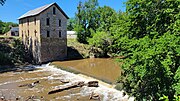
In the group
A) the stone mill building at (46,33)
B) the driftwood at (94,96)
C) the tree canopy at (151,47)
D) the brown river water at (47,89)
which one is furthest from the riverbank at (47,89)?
the stone mill building at (46,33)

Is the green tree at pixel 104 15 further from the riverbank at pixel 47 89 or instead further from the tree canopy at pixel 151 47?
the tree canopy at pixel 151 47

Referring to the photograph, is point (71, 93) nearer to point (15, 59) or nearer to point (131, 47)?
point (131, 47)

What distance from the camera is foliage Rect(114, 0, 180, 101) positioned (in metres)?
10.4

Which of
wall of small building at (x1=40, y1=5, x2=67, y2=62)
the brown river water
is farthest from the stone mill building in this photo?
the brown river water

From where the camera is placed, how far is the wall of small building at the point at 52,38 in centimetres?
3516

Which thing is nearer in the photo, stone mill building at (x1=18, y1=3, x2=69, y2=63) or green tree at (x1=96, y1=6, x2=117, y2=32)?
stone mill building at (x1=18, y1=3, x2=69, y2=63)

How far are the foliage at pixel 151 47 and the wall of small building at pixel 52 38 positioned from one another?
899 inches

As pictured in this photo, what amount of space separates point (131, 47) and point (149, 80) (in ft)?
6.85

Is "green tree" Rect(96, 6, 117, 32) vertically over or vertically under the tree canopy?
over

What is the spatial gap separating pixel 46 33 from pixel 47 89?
16.9m

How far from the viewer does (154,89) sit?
11.4 meters

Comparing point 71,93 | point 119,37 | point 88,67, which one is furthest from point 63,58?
point 119,37

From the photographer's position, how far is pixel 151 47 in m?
11.0

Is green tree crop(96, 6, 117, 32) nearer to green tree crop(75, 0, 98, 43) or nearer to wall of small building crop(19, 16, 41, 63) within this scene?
green tree crop(75, 0, 98, 43)
